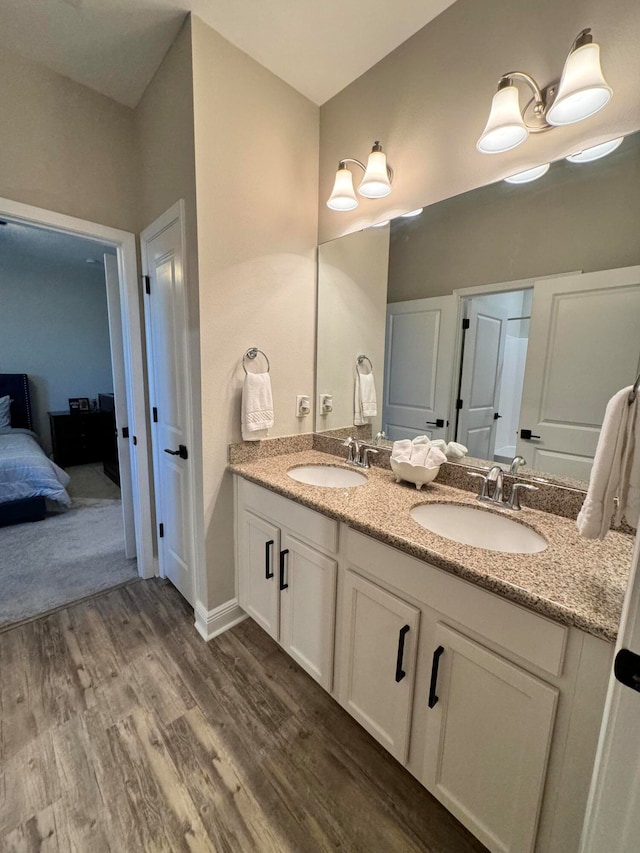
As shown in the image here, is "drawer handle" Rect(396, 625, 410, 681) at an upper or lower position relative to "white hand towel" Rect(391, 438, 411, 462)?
lower

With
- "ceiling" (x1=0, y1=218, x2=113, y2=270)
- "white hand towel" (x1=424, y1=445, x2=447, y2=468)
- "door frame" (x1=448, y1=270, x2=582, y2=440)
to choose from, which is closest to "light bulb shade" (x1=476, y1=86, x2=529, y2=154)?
"door frame" (x1=448, y1=270, x2=582, y2=440)

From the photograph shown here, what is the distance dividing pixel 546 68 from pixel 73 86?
2.10 m

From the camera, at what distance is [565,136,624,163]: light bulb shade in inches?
41.5

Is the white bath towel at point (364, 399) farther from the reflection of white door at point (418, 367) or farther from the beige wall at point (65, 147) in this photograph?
the beige wall at point (65, 147)

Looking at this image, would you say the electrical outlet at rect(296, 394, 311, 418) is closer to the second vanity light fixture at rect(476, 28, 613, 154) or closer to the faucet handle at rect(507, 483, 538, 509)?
the faucet handle at rect(507, 483, 538, 509)

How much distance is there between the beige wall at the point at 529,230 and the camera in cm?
108

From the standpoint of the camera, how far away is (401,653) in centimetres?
106

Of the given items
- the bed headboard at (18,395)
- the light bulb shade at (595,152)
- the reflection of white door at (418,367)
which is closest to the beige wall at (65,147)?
the reflection of white door at (418,367)

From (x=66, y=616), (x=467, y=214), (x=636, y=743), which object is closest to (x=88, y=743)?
(x=66, y=616)

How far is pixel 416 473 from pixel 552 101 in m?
1.30

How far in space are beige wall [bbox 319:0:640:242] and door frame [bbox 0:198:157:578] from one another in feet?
3.95

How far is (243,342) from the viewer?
5.61 feet

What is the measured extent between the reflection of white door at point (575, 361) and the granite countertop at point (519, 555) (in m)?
0.24

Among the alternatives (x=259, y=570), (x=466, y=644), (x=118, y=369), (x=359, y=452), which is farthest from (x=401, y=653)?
(x=118, y=369)
